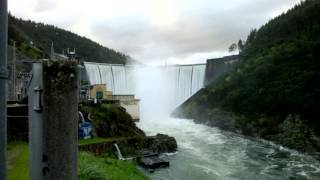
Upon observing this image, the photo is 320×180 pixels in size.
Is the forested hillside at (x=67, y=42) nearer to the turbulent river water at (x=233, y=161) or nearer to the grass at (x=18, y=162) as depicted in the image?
the turbulent river water at (x=233, y=161)

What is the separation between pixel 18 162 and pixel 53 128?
13329 millimetres

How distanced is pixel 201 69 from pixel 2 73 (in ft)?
239

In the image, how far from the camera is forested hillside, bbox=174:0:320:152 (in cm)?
4778

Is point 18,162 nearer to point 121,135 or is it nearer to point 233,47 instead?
point 121,135

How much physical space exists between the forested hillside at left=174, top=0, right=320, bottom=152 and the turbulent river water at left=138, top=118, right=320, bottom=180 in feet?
19.0

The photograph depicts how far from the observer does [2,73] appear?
196 cm

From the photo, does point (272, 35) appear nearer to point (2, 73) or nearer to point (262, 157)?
point (262, 157)

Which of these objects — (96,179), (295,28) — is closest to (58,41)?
(295,28)

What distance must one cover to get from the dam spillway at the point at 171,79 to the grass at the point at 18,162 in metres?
48.3

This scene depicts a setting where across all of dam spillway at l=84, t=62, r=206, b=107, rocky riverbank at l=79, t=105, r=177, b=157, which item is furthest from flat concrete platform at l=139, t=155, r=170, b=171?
dam spillway at l=84, t=62, r=206, b=107

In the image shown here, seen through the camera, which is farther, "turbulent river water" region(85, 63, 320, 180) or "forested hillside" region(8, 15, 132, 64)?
"forested hillside" region(8, 15, 132, 64)

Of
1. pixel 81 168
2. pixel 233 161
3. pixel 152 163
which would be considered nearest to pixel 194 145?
pixel 233 161

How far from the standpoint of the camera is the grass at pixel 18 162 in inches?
479

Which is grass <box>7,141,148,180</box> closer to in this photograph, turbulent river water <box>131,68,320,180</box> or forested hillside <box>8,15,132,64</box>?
turbulent river water <box>131,68,320,180</box>
